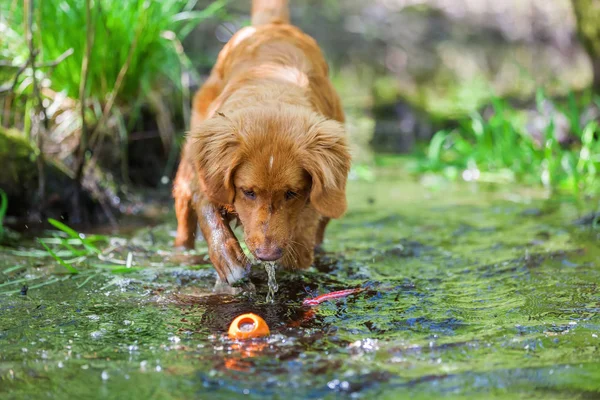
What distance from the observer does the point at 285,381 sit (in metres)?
2.62

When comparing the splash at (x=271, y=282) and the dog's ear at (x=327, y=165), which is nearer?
the dog's ear at (x=327, y=165)

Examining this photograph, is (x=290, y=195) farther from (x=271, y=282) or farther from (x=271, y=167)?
(x=271, y=282)

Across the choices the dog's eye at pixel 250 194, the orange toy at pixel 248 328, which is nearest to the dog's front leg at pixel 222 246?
the dog's eye at pixel 250 194

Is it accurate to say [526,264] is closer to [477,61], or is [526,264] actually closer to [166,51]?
[166,51]

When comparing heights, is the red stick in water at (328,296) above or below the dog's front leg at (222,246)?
below

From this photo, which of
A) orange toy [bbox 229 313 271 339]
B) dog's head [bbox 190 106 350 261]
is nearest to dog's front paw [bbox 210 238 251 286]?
dog's head [bbox 190 106 350 261]

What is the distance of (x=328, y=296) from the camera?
3695 millimetres

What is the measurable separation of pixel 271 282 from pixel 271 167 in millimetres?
686

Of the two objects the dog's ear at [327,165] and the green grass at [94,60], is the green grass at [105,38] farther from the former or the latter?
the dog's ear at [327,165]

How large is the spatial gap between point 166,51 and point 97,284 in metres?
2.53

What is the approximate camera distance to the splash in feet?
12.4

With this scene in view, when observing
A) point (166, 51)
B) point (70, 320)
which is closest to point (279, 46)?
point (166, 51)

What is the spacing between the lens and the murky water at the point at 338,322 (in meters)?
2.64

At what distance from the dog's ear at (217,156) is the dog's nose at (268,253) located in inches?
15.4
